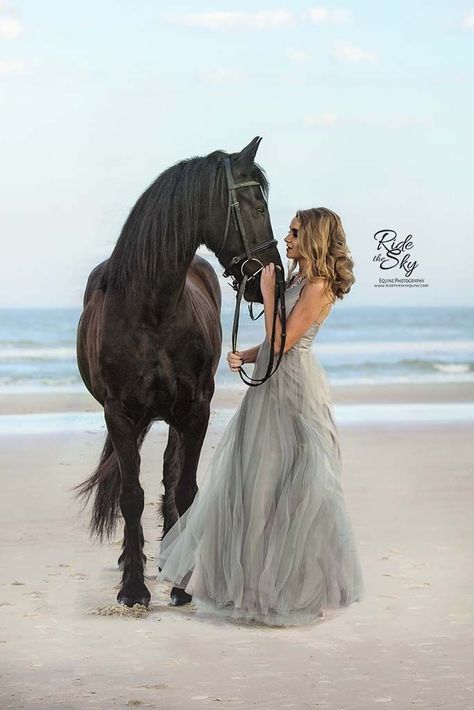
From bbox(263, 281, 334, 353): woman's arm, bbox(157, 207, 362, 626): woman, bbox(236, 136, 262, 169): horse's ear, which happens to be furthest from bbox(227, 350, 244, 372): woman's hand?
bbox(236, 136, 262, 169): horse's ear

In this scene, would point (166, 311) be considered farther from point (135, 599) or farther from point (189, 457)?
point (135, 599)

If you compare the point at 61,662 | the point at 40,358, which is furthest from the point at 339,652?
the point at 40,358

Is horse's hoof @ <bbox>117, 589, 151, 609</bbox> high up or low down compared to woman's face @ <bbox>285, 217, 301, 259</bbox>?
down

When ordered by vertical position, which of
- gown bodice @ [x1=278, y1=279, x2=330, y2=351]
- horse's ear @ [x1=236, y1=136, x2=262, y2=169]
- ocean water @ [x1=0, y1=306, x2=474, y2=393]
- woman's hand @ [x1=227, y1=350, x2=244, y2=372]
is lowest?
ocean water @ [x1=0, y1=306, x2=474, y2=393]

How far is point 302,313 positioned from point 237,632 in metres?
1.19

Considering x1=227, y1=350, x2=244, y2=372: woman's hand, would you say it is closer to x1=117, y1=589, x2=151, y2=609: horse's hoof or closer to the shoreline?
x1=117, y1=589, x2=151, y2=609: horse's hoof

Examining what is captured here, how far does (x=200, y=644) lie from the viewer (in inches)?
160

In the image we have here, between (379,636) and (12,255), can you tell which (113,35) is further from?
(379,636)

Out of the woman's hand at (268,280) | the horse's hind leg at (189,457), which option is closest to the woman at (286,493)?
the woman's hand at (268,280)

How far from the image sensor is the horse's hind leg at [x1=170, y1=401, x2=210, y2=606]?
15.3ft

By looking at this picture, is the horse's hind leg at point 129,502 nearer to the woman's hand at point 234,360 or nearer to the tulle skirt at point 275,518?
the tulle skirt at point 275,518

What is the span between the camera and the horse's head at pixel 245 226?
4.32 meters

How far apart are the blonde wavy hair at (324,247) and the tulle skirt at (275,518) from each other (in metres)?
0.33

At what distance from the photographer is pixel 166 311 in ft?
14.9
